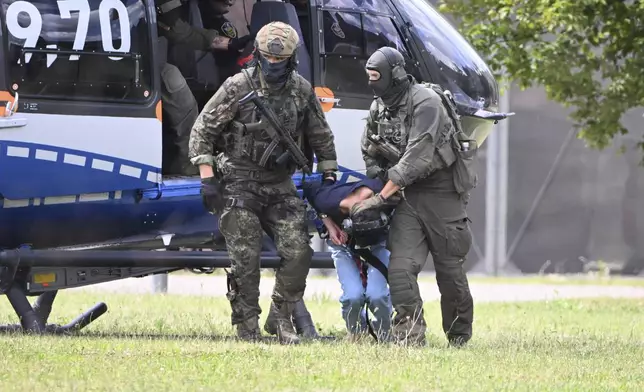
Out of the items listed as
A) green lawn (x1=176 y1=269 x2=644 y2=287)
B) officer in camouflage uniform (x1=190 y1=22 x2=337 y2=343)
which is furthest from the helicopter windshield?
green lawn (x1=176 y1=269 x2=644 y2=287)

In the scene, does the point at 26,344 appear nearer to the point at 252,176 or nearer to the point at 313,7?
the point at 252,176

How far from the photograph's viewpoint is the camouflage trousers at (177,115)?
31.1ft

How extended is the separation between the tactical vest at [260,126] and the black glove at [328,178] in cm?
28

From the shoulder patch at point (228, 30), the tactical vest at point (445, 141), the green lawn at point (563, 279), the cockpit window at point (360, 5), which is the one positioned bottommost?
the green lawn at point (563, 279)

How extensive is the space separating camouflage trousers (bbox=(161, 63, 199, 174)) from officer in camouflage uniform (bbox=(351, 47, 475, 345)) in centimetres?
142

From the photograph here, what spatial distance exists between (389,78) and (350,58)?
135 cm

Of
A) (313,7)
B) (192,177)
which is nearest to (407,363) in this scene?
(192,177)

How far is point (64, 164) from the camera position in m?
8.74

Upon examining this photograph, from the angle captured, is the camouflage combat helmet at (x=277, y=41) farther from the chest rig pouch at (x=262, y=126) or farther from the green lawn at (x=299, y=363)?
the green lawn at (x=299, y=363)

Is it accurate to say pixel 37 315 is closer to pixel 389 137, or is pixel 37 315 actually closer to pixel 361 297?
pixel 361 297

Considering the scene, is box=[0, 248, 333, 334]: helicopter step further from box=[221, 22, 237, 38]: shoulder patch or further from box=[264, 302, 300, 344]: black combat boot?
box=[221, 22, 237, 38]: shoulder patch

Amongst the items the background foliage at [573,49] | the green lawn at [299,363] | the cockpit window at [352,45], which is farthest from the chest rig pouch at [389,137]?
the background foliage at [573,49]

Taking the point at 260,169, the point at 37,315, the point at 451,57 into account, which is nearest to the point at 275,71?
the point at 260,169

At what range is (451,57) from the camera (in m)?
10.3
